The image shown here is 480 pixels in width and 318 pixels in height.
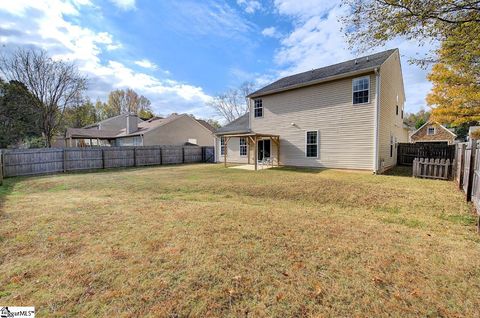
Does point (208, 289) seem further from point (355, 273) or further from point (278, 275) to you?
point (355, 273)

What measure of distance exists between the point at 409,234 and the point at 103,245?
5105 mm

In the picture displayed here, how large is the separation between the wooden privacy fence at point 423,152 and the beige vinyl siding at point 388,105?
114 centimetres

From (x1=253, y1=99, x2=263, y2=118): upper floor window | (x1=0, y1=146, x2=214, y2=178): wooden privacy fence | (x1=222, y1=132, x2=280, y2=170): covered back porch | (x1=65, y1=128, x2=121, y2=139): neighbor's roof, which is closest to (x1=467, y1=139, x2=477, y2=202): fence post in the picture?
(x1=222, y1=132, x2=280, y2=170): covered back porch

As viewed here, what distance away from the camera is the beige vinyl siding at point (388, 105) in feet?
36.6

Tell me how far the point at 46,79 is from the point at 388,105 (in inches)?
1119

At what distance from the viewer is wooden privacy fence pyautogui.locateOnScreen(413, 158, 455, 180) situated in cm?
888

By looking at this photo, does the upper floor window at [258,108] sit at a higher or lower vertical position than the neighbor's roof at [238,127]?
higher

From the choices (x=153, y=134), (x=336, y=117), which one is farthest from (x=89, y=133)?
(x=336, y=117)

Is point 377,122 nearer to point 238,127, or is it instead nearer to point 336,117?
point 336,117

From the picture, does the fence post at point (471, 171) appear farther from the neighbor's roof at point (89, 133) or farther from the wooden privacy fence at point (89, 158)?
the neighbor's roof at point (89, 133)

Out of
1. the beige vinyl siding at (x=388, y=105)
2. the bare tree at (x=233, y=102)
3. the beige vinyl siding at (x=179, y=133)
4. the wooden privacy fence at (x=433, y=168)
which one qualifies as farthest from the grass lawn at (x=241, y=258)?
the bare tree at (x=233, y=102)

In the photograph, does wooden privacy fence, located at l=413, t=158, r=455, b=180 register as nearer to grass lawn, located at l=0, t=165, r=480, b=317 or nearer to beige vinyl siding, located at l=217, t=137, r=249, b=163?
grass lawn, located at l=0, t=165, r=480, b=317

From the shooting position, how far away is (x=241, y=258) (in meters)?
2.93

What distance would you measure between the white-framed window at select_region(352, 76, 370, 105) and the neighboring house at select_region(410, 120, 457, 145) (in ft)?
90.0
